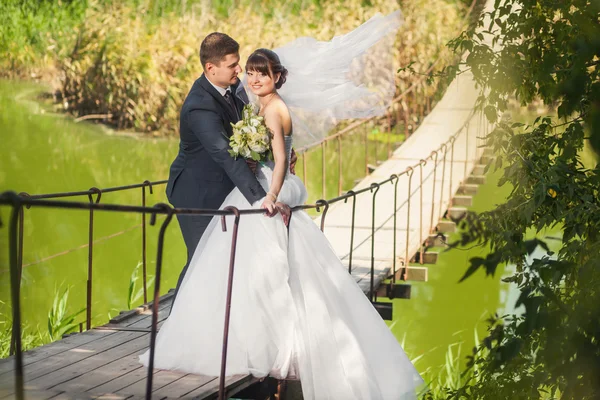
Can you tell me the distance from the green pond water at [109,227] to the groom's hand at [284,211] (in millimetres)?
7724

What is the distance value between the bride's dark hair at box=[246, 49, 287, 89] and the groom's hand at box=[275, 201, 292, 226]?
419 millimetres

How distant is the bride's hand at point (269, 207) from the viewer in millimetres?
3123

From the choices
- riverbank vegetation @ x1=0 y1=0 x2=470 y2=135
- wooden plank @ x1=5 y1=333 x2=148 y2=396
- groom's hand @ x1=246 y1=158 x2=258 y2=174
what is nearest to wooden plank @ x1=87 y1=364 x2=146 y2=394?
wooden plank @ x1=5 y1=333 x2=148 y2=396

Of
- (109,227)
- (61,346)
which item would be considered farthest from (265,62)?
(109,227)

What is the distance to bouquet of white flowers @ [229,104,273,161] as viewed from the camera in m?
3.13

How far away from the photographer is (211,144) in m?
3.16

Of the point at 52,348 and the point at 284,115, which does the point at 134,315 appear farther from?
the point at 284,115

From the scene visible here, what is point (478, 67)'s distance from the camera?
134 inches

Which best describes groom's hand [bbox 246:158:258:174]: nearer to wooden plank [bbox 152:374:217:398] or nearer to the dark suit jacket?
the dark suit jacket

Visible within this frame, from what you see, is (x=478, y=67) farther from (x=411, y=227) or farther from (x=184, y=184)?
(x=411, y=227)

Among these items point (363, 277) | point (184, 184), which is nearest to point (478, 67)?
point (184, 184)

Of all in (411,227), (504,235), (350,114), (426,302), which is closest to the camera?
(504,235)

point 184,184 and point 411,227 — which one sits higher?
point 184,184

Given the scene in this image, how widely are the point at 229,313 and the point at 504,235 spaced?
2.74 ft
